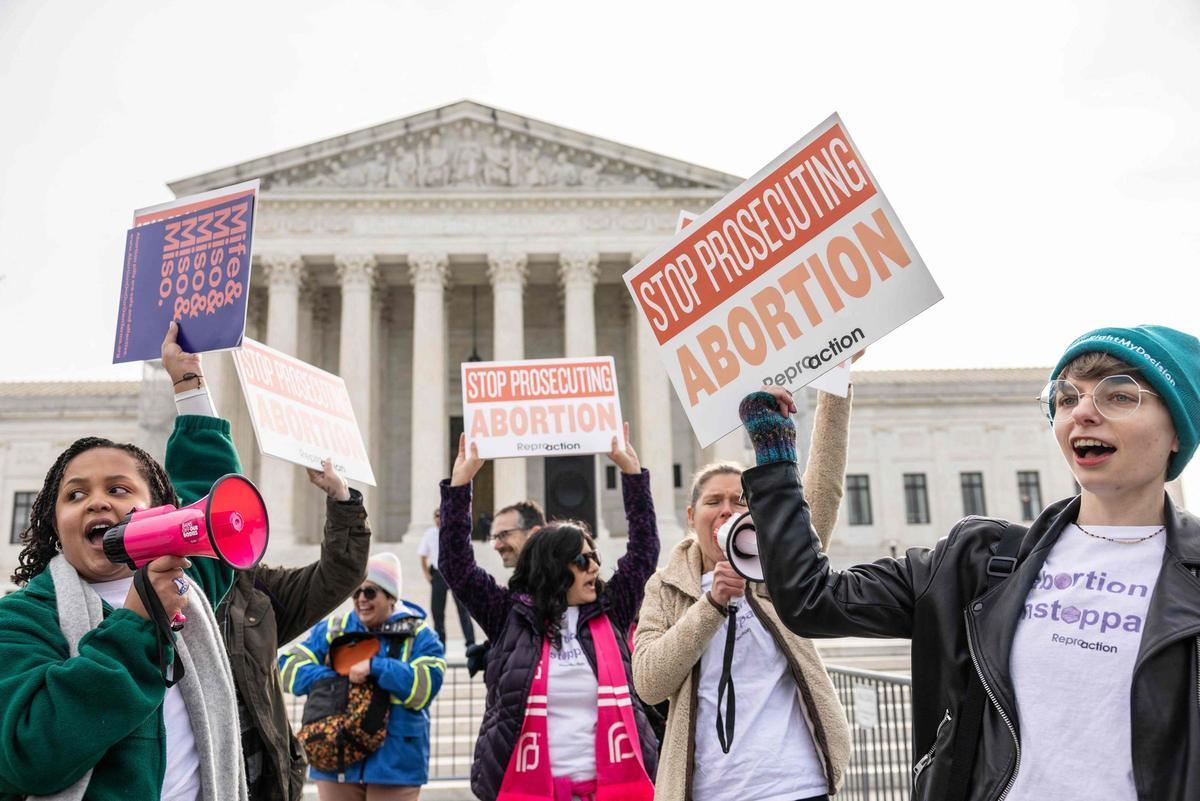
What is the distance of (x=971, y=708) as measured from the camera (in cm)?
215

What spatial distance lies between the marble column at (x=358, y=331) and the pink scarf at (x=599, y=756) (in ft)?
88.9

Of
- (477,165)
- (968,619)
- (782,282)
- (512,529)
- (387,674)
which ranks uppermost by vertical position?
(477,165)

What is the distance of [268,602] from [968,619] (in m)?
3.05

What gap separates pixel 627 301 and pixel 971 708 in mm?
34304

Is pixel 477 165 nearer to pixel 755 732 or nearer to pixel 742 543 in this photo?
A: pixel 755 732

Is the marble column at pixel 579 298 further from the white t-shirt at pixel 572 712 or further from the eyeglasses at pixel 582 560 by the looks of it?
the white t-shirt at pixel 572 712

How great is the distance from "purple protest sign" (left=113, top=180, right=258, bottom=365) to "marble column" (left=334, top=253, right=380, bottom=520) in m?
26.7

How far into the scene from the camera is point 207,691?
2715 mm

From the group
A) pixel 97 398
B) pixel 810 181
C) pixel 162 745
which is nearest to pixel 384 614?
pixel 162 745


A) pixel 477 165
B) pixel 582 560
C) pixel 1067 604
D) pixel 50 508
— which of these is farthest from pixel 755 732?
pixel 477 165

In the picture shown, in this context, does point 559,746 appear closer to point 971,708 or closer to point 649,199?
point 971,708

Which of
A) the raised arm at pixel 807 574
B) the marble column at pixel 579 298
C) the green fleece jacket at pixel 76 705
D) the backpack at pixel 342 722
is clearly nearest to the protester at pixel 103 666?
the green fleece jacket at pixel 76 705

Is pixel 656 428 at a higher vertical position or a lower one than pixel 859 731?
higher

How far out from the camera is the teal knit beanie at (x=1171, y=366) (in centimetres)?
210
